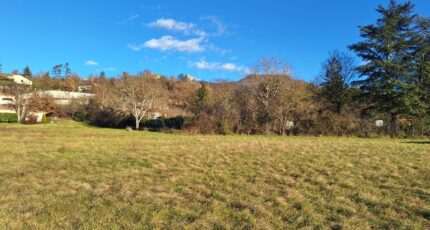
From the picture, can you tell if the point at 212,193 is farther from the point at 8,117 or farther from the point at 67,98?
the point at 67,98

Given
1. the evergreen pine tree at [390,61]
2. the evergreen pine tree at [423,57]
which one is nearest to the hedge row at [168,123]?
the evergreen pine tree at [390,61]

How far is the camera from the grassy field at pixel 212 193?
3768 millimetres

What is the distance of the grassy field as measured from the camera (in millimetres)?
3768

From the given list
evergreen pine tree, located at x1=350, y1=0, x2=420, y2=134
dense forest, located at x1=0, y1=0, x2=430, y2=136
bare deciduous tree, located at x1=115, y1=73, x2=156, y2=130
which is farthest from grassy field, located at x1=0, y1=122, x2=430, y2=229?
bare deciduous tree, located at x1=115, y1=73, x2=156, y2=130

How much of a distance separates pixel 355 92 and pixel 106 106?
1004 inches

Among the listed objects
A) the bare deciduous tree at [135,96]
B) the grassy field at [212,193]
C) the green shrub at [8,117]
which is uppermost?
the bare deciduous tree at [135,96]

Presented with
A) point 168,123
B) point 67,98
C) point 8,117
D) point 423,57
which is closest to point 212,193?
point 168,123

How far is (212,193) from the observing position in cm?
503

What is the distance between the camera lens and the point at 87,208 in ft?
13.7

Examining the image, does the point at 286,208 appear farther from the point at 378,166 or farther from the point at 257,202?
the point at 378,166

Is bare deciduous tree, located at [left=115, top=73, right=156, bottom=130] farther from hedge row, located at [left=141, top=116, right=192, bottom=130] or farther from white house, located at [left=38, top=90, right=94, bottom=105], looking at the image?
white house, located at [left=38, top=90, right=94, bottom=105]

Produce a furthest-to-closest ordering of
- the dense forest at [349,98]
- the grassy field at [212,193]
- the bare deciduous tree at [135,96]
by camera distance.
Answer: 1. the bare deciduous tree at [135,96]
2. the dense forest at [349,98]
3. the grassy field at [212,193]

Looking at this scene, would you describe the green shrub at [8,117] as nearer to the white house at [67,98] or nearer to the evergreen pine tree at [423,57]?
the white house at [67,98]

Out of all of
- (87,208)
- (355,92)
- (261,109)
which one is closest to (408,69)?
(355,92)
